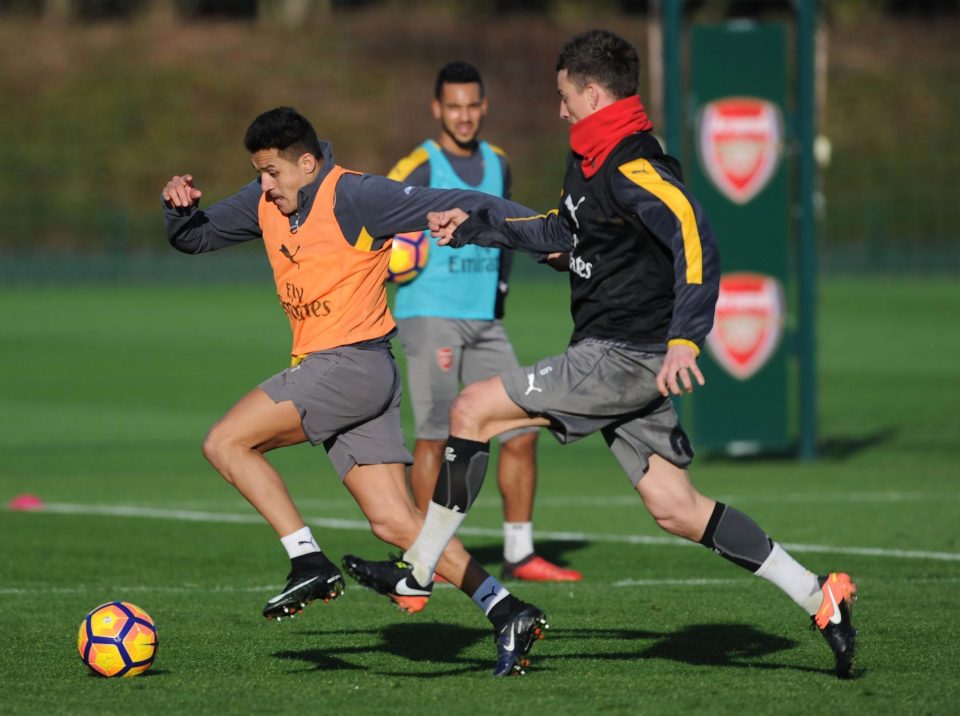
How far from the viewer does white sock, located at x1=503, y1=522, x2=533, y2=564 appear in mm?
9273

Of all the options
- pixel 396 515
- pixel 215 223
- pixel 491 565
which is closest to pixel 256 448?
pixel 396 515

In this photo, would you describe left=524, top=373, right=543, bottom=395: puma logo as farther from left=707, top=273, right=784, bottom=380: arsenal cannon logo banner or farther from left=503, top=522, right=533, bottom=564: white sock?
left=707, top=273, right=784, bottom=380: arsenal cannon logo banner

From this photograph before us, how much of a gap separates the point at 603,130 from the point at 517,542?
3379mm

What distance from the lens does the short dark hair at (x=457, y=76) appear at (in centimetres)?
945

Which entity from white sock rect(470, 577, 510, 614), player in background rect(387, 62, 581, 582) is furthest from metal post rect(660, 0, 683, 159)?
white sock rect(470, 577, 510, 614)

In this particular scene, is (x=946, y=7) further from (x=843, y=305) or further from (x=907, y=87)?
(x=843, y=305)

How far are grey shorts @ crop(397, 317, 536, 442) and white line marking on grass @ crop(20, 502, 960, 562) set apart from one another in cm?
145

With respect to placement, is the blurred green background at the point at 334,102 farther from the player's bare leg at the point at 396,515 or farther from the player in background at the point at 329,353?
the player's bare leg at the point at 396,515

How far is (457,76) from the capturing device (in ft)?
31.0

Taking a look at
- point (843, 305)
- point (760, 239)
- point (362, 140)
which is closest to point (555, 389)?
point (760, 239)

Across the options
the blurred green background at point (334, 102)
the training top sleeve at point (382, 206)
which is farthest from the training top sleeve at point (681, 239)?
the blurred green background at point (334, 102)

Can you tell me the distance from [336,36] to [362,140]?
3.66 metres

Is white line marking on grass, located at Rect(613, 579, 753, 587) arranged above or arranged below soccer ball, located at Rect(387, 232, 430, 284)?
below

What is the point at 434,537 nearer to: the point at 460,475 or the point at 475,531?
the point at 460,475
